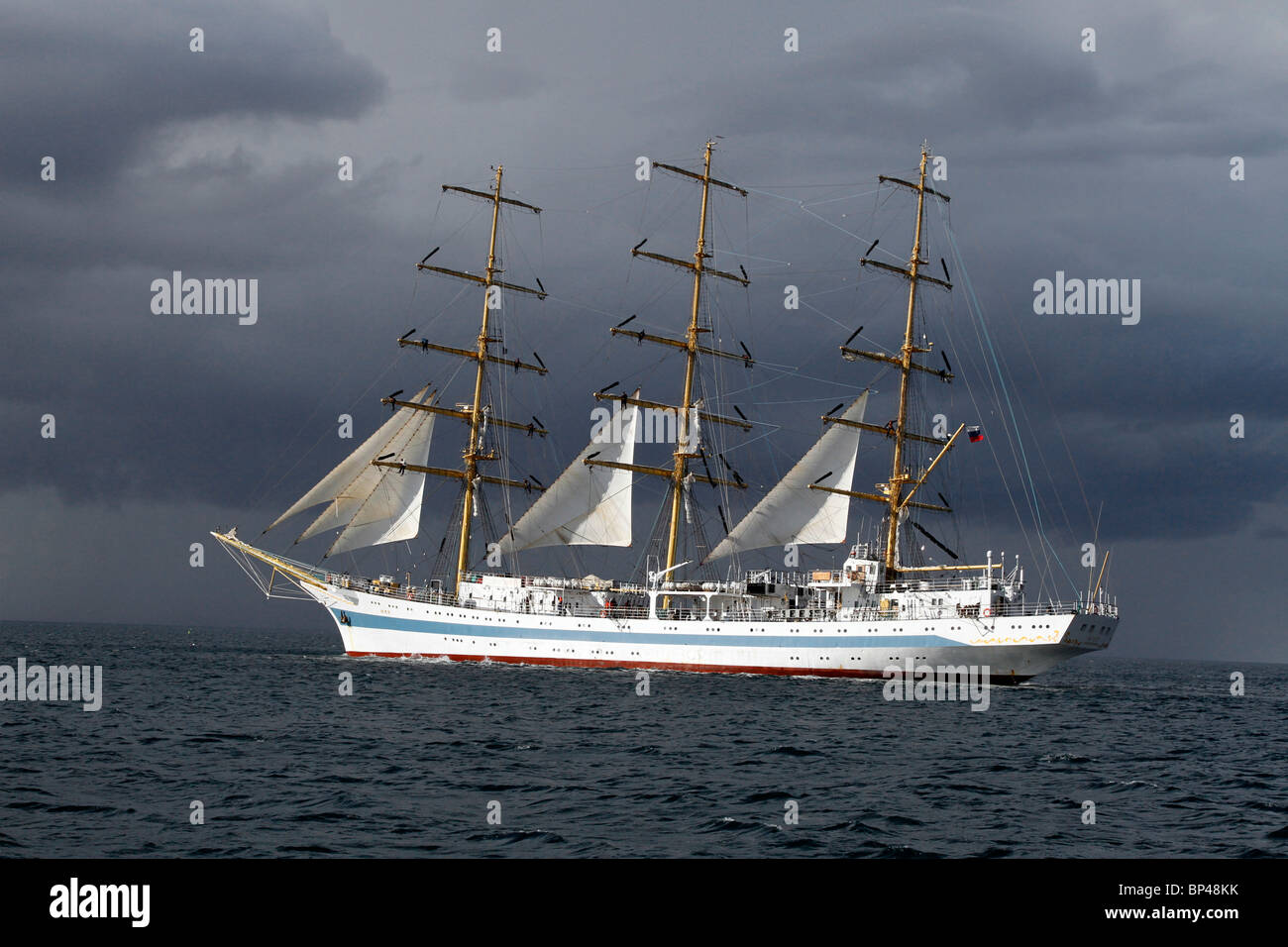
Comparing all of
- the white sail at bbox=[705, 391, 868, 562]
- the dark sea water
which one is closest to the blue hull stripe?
the white sail at bbox=[705, 391, 868, 562]

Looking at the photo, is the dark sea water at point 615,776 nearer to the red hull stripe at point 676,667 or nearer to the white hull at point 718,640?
the white hull at point 718,640

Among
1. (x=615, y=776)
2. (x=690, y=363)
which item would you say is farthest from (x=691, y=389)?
(x=615, y=776)

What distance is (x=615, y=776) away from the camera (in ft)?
89.2

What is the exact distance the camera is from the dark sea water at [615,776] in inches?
797

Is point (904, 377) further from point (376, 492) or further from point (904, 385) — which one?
point (376, 492)

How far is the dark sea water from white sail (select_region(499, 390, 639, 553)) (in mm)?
21425

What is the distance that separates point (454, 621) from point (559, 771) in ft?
132

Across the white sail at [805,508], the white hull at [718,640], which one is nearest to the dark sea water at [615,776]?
the white hull at [718,640]

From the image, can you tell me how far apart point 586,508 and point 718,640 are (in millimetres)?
13682

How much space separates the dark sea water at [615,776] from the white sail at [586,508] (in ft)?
70.3

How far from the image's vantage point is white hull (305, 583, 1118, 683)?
57500 mm

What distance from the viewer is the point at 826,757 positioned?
103 ft
